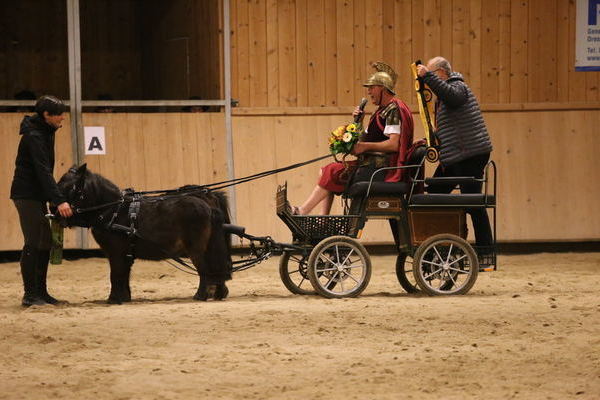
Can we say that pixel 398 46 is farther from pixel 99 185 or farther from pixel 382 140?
pixel 99 185

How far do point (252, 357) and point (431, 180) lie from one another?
2.87 meters

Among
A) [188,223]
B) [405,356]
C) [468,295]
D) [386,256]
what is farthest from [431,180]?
[386,256]

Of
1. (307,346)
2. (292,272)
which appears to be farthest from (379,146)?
(307,346)

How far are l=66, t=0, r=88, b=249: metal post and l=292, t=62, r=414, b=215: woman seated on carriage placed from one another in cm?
424

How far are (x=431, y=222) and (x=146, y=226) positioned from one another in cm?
228

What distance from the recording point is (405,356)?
6.25m

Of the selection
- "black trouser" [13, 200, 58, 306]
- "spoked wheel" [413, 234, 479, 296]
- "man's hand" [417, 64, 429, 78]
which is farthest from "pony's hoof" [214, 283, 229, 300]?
"man's hand" [417, 64, 429, 78]

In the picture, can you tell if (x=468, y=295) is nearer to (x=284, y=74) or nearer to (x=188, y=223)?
(x=188, y=223)

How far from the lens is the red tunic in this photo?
8594 mm

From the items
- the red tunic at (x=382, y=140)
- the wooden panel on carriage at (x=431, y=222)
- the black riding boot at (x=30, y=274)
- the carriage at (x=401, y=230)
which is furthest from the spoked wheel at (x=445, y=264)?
the black riding boot at (x=30, y=274)

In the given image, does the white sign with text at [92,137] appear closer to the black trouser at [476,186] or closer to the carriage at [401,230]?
the carriage at [401,230]

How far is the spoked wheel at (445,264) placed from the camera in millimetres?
8602

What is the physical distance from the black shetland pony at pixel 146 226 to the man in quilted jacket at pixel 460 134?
193 centimetres

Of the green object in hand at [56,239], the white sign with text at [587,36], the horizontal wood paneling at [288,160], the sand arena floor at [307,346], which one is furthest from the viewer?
the white sign with text at [587,36]
